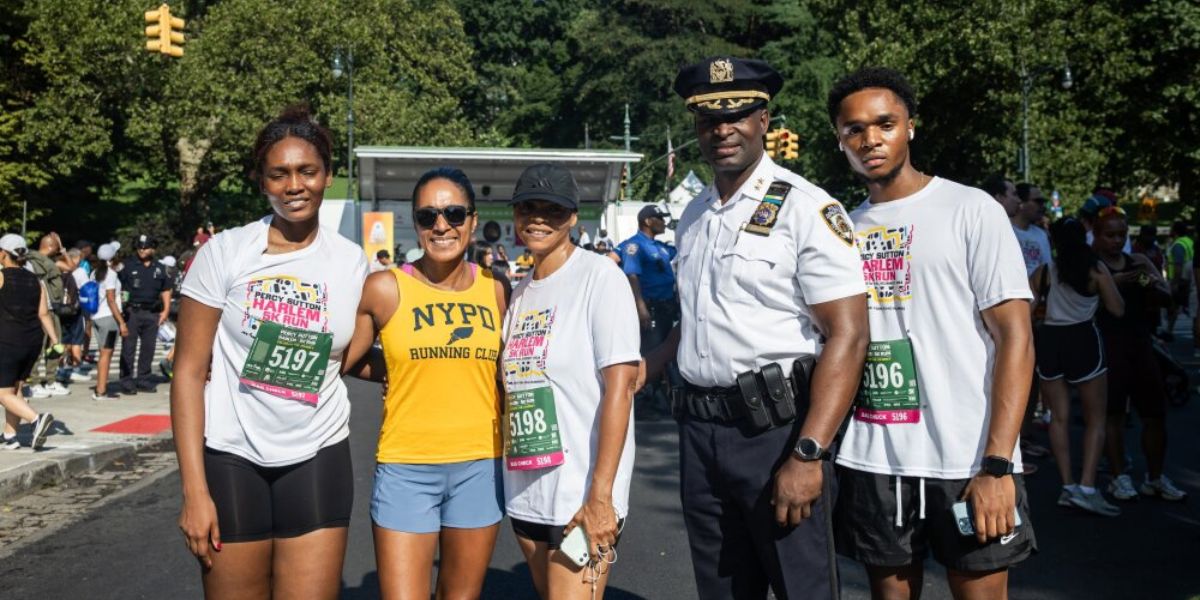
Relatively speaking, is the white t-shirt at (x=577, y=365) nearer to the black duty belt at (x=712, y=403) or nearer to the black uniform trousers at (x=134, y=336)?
the black duty belt at (x=712, y=403)

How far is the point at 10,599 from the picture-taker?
5.73 metres

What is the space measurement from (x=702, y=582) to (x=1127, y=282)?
5.17 meters

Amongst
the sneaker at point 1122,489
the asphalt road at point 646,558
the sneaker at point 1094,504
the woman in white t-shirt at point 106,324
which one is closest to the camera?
the asphalt road at point 646,558

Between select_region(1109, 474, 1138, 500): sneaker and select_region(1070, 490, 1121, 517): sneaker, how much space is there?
0.31 m

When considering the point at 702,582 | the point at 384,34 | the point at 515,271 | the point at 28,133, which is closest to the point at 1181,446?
the point at 702,582

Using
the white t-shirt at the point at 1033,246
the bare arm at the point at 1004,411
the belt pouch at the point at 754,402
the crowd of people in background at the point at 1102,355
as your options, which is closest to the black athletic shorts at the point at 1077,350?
the crowd of people in background at the point at 1102,355

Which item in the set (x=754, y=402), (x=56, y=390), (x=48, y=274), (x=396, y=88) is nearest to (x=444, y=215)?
(x=754, y=402)

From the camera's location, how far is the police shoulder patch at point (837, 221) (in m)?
3.22

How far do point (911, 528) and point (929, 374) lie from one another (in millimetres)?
466

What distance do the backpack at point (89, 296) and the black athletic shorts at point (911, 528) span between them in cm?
1446

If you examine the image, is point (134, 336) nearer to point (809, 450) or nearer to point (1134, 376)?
point (1134, 376)

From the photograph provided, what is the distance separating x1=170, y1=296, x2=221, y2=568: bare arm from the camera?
3320mm

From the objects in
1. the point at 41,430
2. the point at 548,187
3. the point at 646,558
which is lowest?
the point at 646,558

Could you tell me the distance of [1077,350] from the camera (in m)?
7.31
